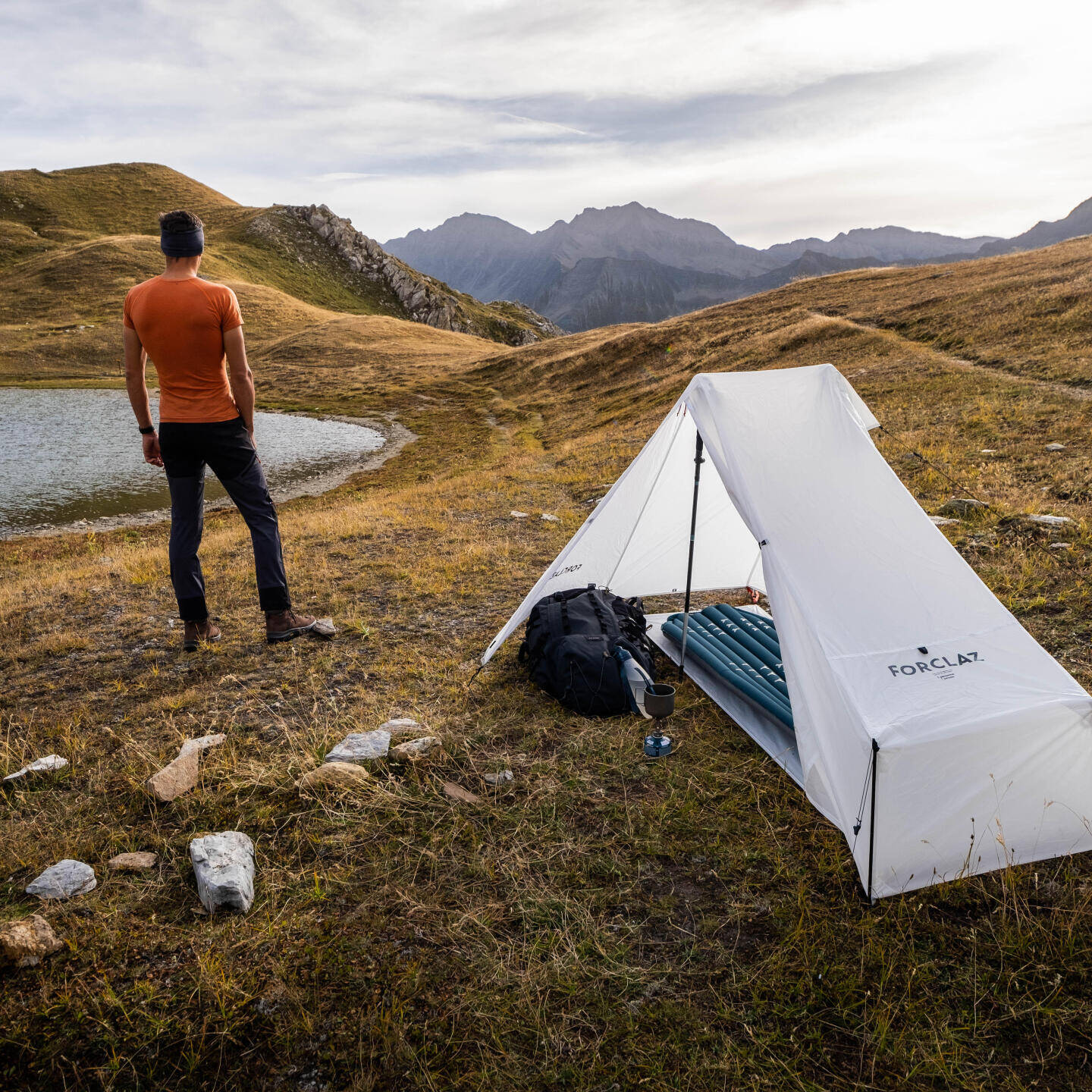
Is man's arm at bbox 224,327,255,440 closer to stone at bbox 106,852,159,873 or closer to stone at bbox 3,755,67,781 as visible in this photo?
stone at bbox 3,755,67,781

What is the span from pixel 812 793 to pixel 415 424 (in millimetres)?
41352

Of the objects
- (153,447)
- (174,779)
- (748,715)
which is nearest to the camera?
(174,779)

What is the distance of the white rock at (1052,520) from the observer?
→ 10.0m

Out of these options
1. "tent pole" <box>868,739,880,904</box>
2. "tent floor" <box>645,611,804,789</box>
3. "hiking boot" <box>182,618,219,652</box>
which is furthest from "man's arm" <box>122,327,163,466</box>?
"tent pole" <box>868,739,880,904</box>

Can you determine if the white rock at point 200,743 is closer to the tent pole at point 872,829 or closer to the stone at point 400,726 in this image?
the stone at point 400,726

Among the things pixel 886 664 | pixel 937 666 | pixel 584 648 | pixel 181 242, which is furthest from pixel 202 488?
pixel 937 666

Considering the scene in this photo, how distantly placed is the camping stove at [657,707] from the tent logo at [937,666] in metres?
1.92

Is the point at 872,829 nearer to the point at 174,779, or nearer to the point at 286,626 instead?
the point at 174,779

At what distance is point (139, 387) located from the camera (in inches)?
268

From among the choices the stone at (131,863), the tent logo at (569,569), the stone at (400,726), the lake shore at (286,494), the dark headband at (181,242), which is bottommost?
the lake shore at (286,494)

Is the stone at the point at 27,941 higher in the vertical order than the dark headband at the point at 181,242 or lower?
lower

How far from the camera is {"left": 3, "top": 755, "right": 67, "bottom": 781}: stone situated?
17.4ft

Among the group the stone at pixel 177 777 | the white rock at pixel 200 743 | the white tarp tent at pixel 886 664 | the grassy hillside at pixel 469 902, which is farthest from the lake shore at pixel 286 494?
the white tarp tent at pixel 886 664

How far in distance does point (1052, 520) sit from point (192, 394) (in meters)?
11.6
